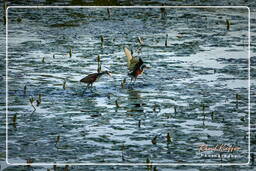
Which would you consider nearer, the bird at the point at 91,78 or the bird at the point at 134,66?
the bird at the point at 91,78

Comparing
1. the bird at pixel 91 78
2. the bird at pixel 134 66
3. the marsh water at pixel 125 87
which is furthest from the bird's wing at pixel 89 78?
the bird at pixel 134 66

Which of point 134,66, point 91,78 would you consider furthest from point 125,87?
point 91,78

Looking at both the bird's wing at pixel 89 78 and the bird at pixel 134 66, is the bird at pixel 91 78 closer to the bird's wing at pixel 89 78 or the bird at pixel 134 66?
the bird's wing at pixel 89 78

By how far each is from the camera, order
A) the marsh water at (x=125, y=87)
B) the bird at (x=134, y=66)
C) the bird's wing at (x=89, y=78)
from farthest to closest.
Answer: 1. the bird at (x=134, y=66)
2. the bird's wing at (x=89, y=78)
3. the marsh water at (x=125, y=87)

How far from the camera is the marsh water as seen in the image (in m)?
7.83

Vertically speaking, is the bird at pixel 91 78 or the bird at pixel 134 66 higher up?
the bird at pixel 134 66

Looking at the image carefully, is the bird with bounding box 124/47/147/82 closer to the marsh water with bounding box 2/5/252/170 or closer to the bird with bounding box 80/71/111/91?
the marsh water with bounding box 2/5/252/170

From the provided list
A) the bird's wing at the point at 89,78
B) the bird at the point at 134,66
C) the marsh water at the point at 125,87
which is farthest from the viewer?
the bird at the point at 134,66

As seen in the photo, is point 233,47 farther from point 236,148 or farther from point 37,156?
point 37,156

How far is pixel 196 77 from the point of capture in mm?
10875

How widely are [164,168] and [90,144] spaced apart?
966 millimetres

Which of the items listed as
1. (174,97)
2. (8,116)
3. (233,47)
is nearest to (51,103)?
(8,116)

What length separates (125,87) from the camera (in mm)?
10414

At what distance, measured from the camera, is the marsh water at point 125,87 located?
783 cm
